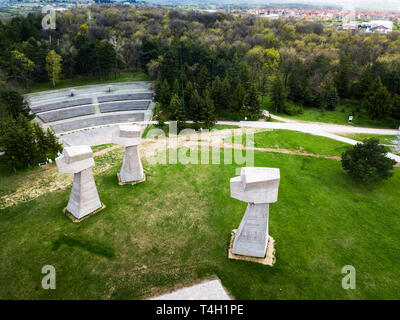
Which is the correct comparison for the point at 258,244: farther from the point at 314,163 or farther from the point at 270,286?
Answer: the point at 314,163

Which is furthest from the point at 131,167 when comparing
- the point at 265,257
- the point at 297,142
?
the point at 297,142

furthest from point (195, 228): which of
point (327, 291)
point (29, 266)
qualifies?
point (29, 266)

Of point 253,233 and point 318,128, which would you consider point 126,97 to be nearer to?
point 318,128

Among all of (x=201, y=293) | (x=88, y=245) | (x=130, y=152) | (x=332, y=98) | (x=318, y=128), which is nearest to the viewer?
(x=201, y=293)

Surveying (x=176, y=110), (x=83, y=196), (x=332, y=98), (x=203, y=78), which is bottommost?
(x=83, y=196)

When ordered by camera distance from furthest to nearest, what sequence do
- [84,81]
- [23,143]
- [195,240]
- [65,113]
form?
1. [84,81]
2. [65,113]
3. [23,143]
4. [195,240]

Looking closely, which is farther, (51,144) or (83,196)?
(51,144)

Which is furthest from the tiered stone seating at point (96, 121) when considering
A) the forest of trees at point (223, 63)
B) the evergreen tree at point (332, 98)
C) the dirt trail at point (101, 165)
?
the evergreen tree at point (332, 98)
